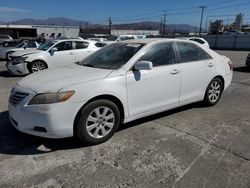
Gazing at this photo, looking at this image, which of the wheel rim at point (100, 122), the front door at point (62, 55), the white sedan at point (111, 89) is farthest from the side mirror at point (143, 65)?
the front door at point (62, 55)

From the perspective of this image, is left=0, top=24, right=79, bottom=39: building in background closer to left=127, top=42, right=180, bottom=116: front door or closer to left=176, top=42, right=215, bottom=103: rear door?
left=176, top=42, right=215, bottom=103: rear door

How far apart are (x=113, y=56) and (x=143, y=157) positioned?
190 centimetres

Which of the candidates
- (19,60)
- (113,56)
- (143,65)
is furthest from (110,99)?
(19,60)

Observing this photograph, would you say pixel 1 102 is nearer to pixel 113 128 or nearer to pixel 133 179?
pixel 113 128

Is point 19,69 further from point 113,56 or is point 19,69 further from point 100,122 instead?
point 100,122

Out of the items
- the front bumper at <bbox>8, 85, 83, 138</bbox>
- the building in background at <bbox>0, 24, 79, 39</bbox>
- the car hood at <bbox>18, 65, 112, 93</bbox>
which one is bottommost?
the building in background at <bbox>0, 24, 79, 39</bbox>

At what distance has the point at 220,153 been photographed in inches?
133

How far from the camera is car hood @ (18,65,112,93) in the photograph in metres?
3.36

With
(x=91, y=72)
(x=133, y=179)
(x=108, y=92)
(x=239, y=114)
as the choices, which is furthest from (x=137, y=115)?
(x=239, y=114)

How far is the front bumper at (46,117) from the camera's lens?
322 centimetres

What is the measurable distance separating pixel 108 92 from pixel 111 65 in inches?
26.1

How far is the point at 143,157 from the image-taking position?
329 centimetres

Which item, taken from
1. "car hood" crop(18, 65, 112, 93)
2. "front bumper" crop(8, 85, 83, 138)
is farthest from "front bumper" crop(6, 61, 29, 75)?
"front bumper" crop(8, 85, 83, 138)

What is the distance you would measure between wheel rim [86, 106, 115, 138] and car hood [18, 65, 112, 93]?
19.3 inches
